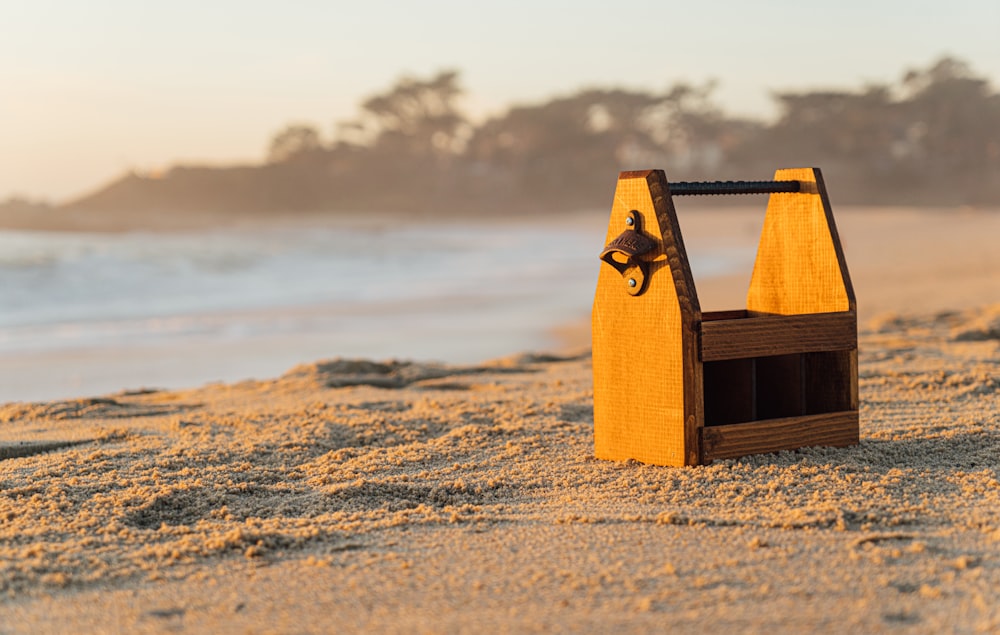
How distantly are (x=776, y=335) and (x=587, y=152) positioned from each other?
72.9 m

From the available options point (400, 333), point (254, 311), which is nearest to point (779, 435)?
point (400, 333)

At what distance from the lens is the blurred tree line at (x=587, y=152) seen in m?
68.8

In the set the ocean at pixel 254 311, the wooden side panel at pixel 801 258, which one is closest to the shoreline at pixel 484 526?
the wooden side panel at pixel 801 258

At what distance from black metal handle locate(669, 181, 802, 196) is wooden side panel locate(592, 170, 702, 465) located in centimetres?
8

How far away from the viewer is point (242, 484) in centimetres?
334

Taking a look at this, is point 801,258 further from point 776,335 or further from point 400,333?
point 400,333

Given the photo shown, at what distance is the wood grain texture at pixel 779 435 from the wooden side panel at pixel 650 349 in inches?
3.2

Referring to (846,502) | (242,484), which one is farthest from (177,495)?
(846,502)

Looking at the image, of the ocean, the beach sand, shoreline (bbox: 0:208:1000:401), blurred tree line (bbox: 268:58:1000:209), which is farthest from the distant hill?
the beach sand

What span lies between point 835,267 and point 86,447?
9.26ft

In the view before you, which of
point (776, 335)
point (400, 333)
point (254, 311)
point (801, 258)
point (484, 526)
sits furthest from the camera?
point (254, 311)

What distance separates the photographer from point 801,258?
3.75 meters

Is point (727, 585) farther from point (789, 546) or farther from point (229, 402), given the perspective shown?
point (229, 402)

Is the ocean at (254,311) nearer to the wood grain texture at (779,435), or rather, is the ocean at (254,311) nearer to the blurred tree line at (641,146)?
the wood grain texture at (779,435)
